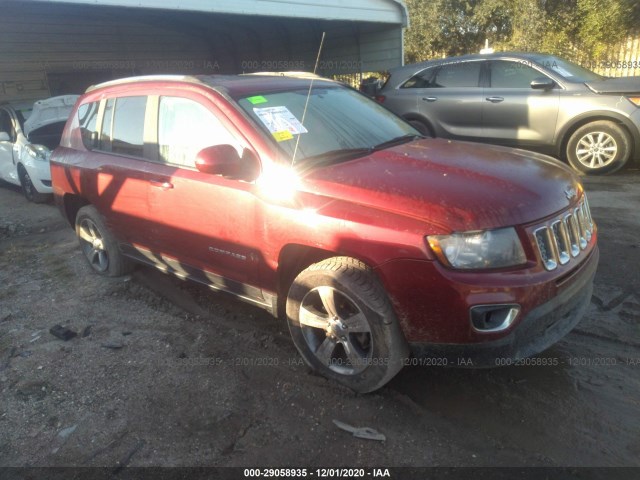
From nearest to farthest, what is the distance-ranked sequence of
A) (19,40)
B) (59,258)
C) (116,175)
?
(116,175)
(59,258)
(19,40)

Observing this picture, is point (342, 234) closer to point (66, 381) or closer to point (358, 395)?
point (358, 395)

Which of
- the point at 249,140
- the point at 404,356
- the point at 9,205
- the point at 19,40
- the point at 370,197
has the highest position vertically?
the point at 19,40

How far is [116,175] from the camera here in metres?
3.96

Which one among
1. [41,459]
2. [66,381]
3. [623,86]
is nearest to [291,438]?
[41,459]

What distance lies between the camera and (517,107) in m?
7.31

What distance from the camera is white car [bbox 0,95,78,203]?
7391 mm

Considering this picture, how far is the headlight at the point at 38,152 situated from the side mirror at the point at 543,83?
7248 mm

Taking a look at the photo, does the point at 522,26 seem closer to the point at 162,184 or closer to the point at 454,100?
the point at 454,100

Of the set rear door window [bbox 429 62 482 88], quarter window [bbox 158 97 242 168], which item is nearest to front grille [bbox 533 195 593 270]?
quarter window [bbox 158 97 242 168]

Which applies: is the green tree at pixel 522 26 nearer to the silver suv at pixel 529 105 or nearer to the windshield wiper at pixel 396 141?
the silver suv at pixel 529 105

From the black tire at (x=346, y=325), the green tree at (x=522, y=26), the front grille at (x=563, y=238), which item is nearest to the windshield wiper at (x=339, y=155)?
the black tire at (x=346, y=325)

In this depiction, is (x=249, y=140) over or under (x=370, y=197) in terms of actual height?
over

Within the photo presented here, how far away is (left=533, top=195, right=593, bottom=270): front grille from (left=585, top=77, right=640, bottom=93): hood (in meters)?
4.89

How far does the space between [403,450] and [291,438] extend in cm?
58
